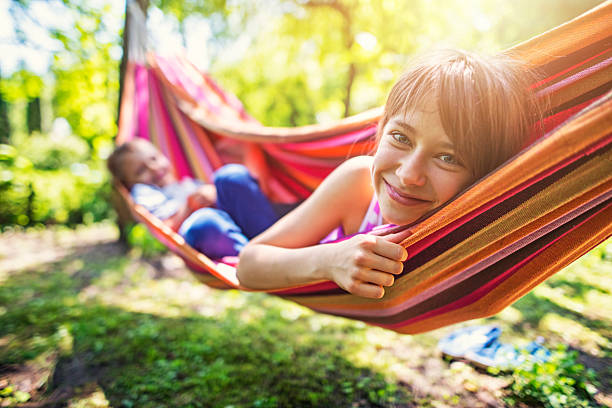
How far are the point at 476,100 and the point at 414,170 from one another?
0.19 m

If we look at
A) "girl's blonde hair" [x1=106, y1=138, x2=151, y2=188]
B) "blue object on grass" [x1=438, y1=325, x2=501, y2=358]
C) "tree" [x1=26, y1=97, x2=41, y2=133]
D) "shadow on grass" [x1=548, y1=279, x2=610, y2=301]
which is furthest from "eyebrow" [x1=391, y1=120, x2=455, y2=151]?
"tree" [x1=26, y1=97, x2=41, y2=133]

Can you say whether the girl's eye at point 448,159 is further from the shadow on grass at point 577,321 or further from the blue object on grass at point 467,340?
the shadow on grass at point 577,321

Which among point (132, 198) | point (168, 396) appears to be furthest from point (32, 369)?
point (132, 198)

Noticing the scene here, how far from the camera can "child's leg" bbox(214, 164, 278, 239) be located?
66.8 inches

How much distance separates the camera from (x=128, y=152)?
2572 millimetres

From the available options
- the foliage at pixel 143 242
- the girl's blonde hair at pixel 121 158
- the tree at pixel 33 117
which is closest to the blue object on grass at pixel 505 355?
the girl's blonde hair at pixel 121 158

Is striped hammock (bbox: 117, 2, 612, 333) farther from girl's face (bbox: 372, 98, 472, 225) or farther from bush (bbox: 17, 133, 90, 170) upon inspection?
bush (bbox: 17, 133, 90, 170)

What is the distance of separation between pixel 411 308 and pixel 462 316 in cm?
19

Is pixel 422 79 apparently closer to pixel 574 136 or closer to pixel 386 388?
pixel 574 136

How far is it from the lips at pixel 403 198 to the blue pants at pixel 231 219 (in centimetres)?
87

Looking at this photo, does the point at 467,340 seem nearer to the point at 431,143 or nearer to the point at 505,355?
the point at 505,355

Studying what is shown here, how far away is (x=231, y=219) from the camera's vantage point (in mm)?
1742

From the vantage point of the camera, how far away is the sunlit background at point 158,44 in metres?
2.91

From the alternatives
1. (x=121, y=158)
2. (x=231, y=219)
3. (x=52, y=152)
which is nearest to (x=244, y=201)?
(x=231, y=219)
